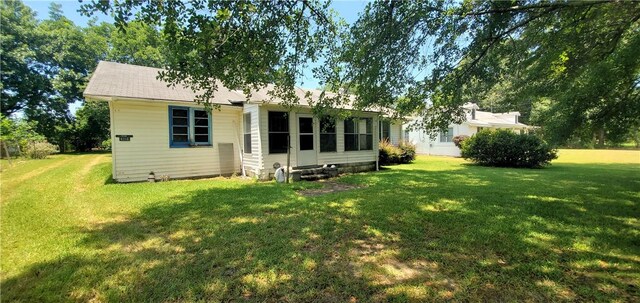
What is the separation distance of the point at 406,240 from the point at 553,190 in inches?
245

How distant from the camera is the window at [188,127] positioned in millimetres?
9828

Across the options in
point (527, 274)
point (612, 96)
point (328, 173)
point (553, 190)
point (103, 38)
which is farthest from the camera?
point (103, 38)

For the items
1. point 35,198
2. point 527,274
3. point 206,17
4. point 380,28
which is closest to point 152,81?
point 35,198

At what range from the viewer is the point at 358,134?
1241cm

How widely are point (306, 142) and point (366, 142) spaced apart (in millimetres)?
3246

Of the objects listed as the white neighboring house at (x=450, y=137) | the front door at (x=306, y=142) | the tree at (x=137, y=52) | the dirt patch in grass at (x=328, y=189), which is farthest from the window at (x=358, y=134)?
the tree at (x=137, y=52)

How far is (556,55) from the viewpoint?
225 inches

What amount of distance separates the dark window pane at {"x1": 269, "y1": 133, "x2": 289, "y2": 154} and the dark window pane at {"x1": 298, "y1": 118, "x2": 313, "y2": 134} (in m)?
0.74

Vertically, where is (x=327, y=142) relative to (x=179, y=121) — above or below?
below

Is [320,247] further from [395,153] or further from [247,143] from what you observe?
[395,153]

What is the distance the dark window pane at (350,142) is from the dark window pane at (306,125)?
181 centimetres

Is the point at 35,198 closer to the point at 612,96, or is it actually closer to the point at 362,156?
the point at 362,156

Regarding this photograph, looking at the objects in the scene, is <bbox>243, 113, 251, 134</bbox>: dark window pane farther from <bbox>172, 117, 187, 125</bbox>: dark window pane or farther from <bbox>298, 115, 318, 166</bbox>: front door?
<bbox>172, 117, 187, 125</bbox>: dark window pane

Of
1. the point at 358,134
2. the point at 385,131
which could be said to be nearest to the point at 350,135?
the point at 358,134
